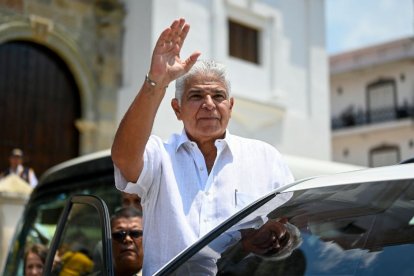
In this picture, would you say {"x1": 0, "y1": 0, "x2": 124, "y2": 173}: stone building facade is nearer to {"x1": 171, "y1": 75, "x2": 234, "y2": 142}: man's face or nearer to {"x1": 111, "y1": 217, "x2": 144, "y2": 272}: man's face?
{"x1": 111, "y1": 217, "x2": 144, "y2": 272}: man's face

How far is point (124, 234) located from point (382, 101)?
2685 centimetres

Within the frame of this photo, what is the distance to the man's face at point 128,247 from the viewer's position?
317 cm

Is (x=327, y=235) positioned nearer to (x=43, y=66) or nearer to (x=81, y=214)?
(x=81, y=214)

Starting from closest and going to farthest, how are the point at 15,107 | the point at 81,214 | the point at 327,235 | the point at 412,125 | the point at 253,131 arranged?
the point at 327,235 → the point at 81,214 → the point at 15,107 → the point at 253,131 → the point at 412,125

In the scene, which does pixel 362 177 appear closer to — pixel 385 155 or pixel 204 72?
pixel 204 72

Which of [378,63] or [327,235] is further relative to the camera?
[378,63]

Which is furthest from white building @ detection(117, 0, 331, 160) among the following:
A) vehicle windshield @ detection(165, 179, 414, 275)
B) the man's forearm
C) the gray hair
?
vehicle windshield @ detection(165, 179, 414, 275)

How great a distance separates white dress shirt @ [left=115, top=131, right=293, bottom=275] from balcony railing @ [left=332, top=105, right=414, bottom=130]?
2623cm

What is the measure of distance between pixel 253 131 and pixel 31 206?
31.5 ft

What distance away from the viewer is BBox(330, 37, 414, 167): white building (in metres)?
27.9

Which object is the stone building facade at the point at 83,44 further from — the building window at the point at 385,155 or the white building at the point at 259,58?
the building window at the point at 385,155

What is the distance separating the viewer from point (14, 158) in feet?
31.7

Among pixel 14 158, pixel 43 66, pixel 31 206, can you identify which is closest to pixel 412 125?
pixel 43 66

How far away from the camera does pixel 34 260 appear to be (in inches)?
183
